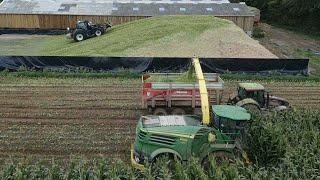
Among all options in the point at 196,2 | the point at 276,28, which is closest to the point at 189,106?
the point at 196,2

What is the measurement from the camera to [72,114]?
64.0ft

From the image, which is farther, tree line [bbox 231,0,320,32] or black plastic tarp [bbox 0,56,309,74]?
tree line [bbox 231,0,320,32]

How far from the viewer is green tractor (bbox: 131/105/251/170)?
508 inches

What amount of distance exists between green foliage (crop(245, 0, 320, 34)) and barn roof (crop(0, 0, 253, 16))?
348 inches

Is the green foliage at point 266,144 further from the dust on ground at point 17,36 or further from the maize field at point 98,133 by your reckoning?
the dust on ground at point 17,36

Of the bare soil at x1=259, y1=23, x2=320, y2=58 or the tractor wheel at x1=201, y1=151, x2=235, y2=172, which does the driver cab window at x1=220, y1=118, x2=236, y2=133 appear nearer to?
the tractor wheel at x1=201, y1=151, x2=235, y2=172

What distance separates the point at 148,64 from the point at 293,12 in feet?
105

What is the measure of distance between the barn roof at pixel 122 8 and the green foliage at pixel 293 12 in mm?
8836

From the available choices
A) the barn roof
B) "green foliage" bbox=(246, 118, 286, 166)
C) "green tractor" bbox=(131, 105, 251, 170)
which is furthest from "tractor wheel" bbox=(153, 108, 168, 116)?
the barn roof

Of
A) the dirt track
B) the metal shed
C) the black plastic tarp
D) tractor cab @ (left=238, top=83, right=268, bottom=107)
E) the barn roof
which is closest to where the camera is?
the dirt track

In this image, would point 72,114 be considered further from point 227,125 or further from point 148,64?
point 227,125

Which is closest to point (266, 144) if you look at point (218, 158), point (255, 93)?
point (218, 158)

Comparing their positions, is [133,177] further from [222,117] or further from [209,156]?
[222,117]

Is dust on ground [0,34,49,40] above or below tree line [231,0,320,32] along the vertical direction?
below
